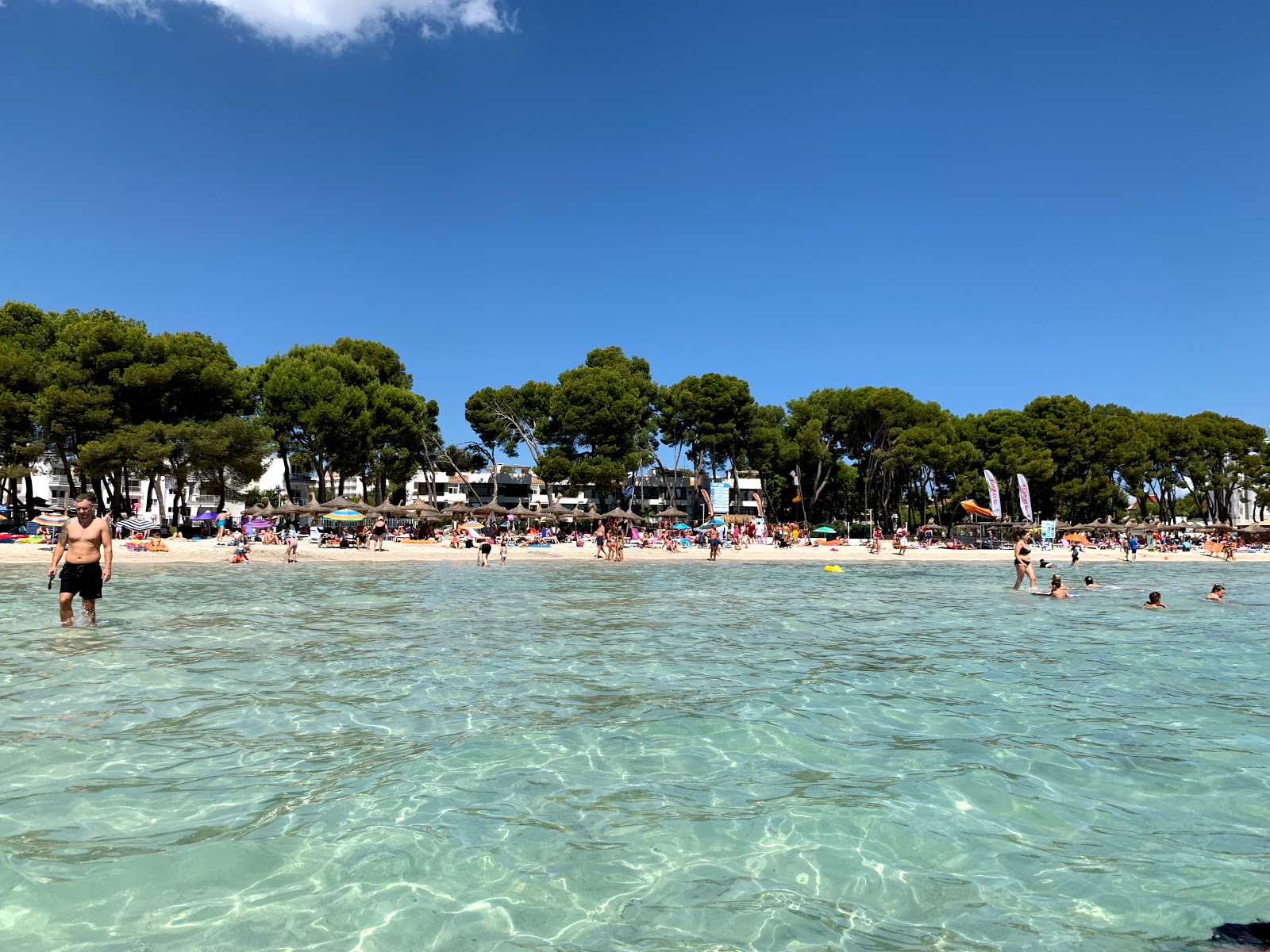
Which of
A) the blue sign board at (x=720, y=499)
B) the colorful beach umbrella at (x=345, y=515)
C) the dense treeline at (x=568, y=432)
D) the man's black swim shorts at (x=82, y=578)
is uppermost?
the dense treeline at (x=568, y=432)

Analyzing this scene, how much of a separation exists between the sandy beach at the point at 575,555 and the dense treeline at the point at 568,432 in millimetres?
6214

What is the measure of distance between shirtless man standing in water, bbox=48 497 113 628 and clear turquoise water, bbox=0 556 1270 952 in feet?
2.10

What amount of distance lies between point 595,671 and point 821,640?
4904 millimetres

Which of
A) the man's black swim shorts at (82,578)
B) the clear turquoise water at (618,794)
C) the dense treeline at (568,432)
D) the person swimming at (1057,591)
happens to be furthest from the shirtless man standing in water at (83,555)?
the dense treeline at (568,432)

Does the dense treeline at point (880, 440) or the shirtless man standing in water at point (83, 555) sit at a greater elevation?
the dense treeline at point (880, 440)

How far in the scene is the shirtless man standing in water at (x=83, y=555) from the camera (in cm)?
1148

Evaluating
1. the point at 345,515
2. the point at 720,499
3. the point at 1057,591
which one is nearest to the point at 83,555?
the point at 1057,591

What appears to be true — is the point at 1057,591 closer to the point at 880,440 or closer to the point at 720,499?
the point at 720,499

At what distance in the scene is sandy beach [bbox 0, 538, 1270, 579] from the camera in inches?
1242

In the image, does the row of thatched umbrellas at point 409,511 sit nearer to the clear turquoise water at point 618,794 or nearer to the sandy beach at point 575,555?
the sandy beach at point 575,555

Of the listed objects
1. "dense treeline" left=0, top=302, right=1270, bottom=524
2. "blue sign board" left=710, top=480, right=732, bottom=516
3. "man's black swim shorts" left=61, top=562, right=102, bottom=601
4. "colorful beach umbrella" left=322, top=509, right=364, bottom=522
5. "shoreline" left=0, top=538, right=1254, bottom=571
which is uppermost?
"dense treeline" left=0, top=302, right=1270, bottom=524

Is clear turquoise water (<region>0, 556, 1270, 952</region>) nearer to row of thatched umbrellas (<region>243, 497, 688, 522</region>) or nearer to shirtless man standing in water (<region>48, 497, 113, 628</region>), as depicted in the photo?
shirtless man standing in water (<region>48, 497, 113, 628</region>)

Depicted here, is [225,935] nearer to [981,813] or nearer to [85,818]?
[85,818]

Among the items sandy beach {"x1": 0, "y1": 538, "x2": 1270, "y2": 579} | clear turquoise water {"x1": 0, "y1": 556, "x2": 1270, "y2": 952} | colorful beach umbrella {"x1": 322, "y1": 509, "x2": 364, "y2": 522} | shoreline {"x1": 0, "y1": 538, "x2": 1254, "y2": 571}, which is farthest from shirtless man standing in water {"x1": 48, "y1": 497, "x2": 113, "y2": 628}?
colorful beach umbrella {"x1": 322, "y1": 509, "x2": 364, "y2": 522}
